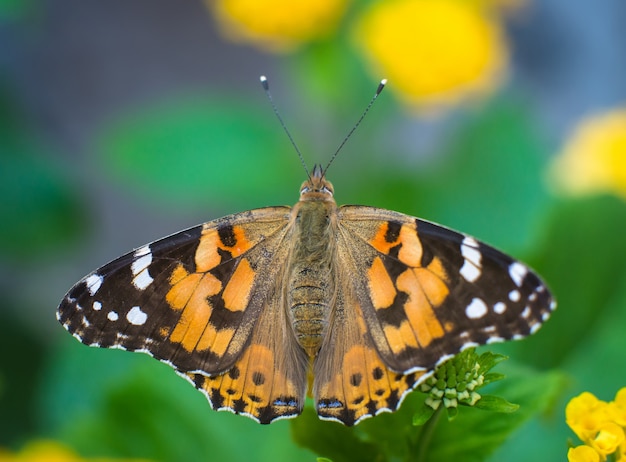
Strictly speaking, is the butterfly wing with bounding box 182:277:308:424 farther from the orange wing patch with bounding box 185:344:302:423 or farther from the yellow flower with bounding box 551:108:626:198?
the yellow flower with bounding box 551:108:626:198

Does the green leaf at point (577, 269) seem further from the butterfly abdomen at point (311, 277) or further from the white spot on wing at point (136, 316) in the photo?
the white spot on wing at point (136, 316)

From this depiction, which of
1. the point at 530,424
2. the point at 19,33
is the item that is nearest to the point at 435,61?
the point at 530,424

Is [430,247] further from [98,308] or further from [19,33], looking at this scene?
[19,33]

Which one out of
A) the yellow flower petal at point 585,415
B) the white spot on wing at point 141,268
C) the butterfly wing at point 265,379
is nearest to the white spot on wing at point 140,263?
the white spot on wing at point 141,268

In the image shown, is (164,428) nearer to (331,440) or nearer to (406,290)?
(331,440)

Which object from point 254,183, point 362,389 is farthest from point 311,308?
point 254,183

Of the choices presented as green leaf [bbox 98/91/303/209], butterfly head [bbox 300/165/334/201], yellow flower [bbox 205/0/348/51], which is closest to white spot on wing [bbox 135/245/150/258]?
butterfly head [bbox 300/165/334/201]
